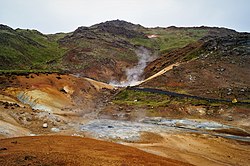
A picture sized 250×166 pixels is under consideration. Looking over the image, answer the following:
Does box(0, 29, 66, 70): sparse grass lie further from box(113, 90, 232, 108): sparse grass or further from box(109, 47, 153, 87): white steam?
box(113, 90, 232, 108): sparse grass

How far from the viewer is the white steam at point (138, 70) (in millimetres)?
59312

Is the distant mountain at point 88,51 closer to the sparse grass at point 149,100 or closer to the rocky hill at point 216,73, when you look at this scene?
the rocky hill at point 216,73

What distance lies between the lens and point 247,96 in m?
36.2

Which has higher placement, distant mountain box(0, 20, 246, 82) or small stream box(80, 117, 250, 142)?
distant mountain box(0, 20, 246, 82)

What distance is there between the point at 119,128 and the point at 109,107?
33.6ft

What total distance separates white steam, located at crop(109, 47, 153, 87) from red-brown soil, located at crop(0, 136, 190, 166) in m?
39.0

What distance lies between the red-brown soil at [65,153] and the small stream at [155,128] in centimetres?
579

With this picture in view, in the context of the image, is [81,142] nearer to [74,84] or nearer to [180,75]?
[74,84]

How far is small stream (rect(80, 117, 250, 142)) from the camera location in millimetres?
23812

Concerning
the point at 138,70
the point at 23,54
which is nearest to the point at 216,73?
the point at 138,70

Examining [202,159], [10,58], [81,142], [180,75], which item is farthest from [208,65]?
[10,58]

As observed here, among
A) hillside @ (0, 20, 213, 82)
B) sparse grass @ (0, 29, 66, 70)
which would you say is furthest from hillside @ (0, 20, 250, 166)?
hillside @ (0, 20, 213, 82)

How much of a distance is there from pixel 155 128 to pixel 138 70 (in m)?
45.4

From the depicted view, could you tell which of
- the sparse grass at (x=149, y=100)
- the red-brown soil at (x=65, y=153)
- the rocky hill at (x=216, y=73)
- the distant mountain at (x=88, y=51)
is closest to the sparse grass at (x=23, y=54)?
the distant mountain at (x=88, y=51)
